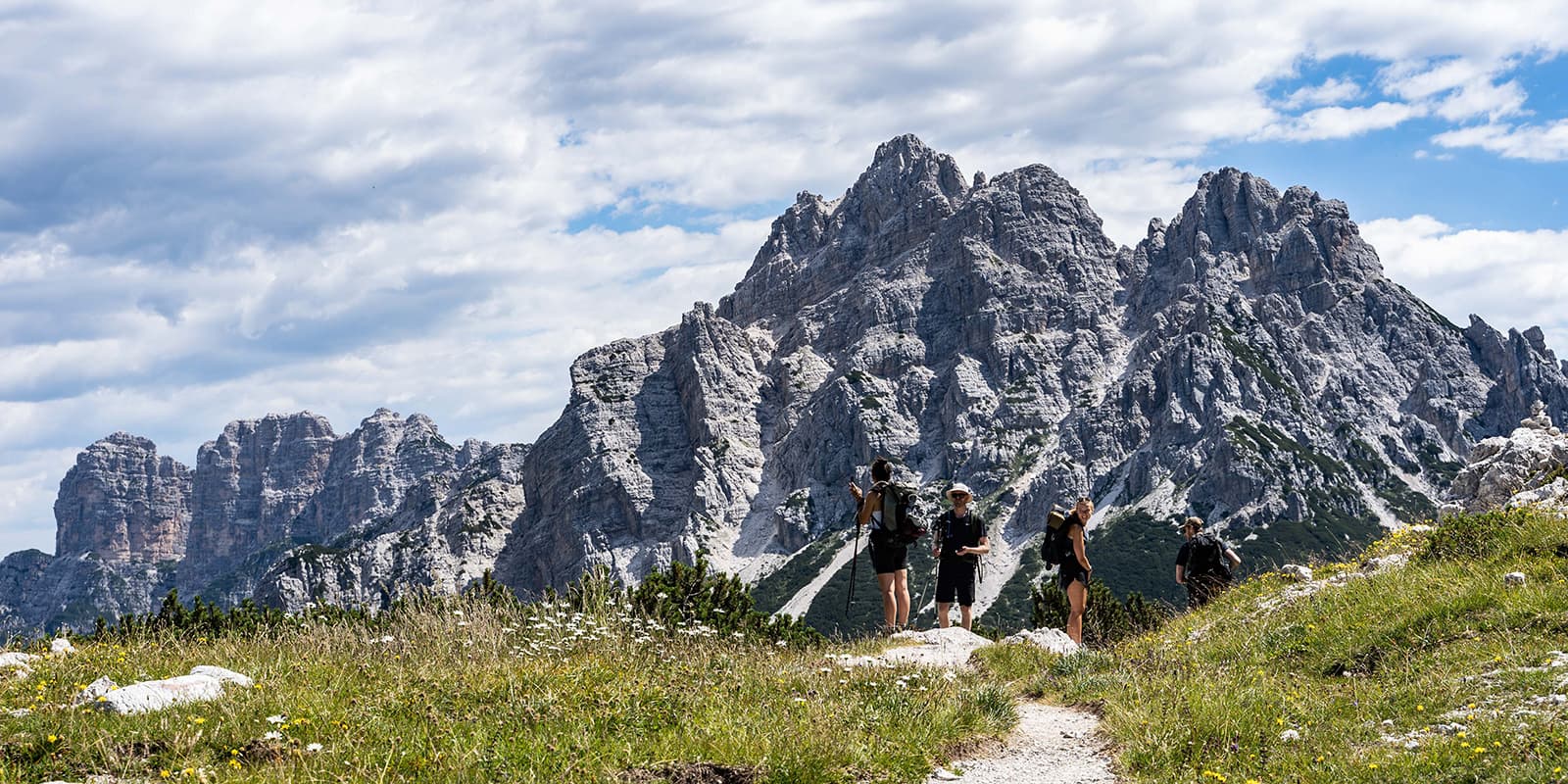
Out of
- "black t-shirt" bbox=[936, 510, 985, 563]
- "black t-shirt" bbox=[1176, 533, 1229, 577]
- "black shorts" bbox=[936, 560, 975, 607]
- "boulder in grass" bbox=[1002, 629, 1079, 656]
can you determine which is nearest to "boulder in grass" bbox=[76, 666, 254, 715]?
"boulder in grass" bbox=[1002, 629, 1079, 656]

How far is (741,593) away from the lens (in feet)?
76.0

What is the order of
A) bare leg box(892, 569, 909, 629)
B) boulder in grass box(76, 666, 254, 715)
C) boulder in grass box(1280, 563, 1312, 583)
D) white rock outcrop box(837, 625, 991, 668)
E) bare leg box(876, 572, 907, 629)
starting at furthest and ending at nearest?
1. boulder in grass box(1280, 563, 1312, 583)
2. bare leg box(892, 569, 909, 629)
3. bare leg box(876, 572, 907, 629)
4. white rock outcrop box(837, 625, 991, 668)
5. boulder in grass box(76, 666, 254, 715)

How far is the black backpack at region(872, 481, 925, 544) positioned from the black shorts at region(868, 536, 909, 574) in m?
0.17

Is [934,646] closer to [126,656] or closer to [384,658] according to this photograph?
[384,658]

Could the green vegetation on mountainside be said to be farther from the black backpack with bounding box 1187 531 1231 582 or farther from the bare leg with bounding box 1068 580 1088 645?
the black backpack with bounding box 1187 531 1231 582

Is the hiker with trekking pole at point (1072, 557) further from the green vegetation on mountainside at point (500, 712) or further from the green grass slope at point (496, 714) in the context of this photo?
the green grass slope at point (496, 714)

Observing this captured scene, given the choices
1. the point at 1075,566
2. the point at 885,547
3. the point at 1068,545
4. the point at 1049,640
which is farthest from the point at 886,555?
the point at 1075,566

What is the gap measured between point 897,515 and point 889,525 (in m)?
0.23

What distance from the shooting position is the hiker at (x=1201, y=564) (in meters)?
22.0

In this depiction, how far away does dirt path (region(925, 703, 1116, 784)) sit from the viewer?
355 inches

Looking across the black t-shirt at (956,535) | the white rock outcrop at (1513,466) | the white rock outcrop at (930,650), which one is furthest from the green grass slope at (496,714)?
the white rock outcrop at (1513,466)

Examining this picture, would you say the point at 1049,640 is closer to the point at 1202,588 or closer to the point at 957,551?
the point at 957,551

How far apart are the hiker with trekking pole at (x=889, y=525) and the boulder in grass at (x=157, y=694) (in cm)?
1051

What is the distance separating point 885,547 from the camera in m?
17.9
